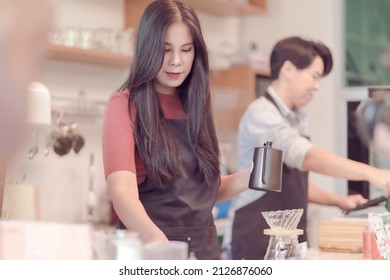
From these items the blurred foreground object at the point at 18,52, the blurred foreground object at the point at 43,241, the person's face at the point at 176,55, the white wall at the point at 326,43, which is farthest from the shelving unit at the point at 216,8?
the blurred foreground object at the point at 18,52

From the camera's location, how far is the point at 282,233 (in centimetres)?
134

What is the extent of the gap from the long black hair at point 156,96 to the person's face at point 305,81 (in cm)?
43

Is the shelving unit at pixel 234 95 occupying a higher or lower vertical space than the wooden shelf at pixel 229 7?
lower

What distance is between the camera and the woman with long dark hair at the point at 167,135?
132 cm

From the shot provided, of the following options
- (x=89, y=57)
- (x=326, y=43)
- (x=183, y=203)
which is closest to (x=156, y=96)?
(x=183, y=203)

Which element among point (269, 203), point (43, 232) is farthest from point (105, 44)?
point (43, 232)

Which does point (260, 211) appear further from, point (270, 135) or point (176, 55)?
point (176, 55)

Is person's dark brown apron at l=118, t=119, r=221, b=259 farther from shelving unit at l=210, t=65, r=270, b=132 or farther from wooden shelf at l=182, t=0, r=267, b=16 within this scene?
shelving unit at l=210, t=65, r=270, b=132

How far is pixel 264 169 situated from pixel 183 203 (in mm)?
179

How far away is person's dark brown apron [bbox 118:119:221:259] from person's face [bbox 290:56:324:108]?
1.53 feet

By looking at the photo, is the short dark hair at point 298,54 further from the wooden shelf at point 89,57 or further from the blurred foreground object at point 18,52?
the blurred foreground object at point 18,52

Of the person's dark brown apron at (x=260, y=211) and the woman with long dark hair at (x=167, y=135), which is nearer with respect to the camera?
the woman with long dark hair at (x=167, y=135)

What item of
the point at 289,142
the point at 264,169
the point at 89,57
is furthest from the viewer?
the point at 89,57

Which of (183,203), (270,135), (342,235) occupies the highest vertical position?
(270,135)
